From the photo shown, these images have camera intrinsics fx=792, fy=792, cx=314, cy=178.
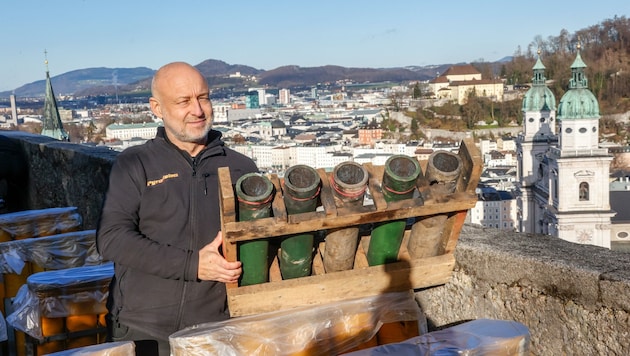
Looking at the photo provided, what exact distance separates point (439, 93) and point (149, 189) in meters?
90.0

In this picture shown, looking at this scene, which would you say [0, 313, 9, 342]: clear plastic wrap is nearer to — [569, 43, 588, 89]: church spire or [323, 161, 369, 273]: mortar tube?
[323, 161, 369, 273]: mortar tube

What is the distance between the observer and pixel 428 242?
2.07 metres

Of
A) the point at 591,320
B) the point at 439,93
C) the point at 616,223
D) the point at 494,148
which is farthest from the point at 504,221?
the point at 439,93

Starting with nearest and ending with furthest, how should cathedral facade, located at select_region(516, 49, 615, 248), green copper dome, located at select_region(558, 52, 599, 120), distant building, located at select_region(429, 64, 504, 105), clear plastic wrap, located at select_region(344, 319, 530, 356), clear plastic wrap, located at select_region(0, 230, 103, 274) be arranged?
clear plastic wrap, located at select_region(344, 319, 530, 356), clear plastic wrap, located at select_region(0, 230, 103, 274), cathedral facade, located at select_region(516, 49, 615, 248), green copper dome, located at select_region(558, 52, 599, 120), distant building, located at select_region(429, 64, 504, 105)

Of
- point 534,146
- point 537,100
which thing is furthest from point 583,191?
point 537,100

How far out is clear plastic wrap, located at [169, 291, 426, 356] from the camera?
1.85 meters

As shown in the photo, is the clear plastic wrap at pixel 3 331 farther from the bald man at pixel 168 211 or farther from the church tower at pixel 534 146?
the church tower at pixel 534 146

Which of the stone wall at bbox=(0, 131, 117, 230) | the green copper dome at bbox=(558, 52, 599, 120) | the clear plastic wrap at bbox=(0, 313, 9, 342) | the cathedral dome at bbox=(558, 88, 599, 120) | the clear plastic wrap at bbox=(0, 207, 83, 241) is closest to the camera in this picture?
the clear plastic wrap at bbox=(0, 313, 9, 342)

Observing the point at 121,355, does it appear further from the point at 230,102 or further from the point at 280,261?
the point at 230,102

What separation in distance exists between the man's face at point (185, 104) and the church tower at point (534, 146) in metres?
35.8

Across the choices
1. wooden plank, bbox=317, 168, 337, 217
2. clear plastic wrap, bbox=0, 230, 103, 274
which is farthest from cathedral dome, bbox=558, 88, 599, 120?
wooden plank, bbox=317, 168, 337, 217

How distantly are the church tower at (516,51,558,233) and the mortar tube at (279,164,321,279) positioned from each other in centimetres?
3578

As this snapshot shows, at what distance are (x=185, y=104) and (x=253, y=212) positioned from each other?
386mm

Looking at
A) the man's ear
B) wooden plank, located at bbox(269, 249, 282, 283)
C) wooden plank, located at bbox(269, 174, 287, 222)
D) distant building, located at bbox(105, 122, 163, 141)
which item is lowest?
distant building, located at bbox(105, 122, 163, 141)
